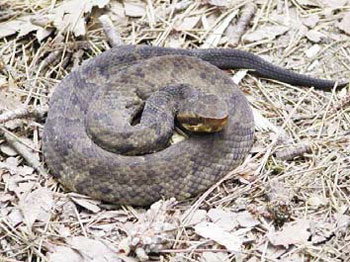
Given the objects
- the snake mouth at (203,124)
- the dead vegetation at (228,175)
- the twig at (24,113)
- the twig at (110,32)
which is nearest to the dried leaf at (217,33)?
the dead vegetation at (228,175)

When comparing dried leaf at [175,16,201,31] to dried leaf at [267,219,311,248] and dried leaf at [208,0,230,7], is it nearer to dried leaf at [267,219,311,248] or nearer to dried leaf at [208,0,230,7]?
dried leaf at [208,0,230,7]

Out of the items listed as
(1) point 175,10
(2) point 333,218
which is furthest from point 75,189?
(1) point 175,10

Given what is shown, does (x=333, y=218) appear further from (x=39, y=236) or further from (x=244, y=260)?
(x=39, y=236)

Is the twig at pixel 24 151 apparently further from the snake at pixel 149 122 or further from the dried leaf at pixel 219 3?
the dried leaf at pixel 219 3

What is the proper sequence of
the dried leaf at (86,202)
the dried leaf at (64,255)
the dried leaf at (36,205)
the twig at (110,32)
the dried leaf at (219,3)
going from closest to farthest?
the dried leaf at (64,255) < the dried leaf at (36,205) < the dried leaf at (86,202) < the twig at (110,32) < the dried leaf at (219,3)

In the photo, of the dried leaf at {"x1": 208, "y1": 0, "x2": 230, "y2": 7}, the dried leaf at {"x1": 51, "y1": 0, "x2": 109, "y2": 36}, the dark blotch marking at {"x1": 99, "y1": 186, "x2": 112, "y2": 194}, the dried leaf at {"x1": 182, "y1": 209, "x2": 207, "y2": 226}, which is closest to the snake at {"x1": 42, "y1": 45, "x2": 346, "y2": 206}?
the dark blotch marking at {"x1": 99, "y1": 186, "x2": 112, "y2": 194}
